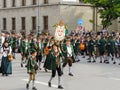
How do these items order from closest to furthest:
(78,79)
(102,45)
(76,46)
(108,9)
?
(78,79)
(102,45)
(76,46)
(108,9)

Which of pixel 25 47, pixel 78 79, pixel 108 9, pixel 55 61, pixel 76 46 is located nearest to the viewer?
pixel 55 61

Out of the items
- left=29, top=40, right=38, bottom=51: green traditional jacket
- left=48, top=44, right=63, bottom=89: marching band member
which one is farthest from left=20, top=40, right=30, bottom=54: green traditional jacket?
left=48, top=44, right=63, bottom=89: marching band member

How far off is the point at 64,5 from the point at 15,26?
10288mm

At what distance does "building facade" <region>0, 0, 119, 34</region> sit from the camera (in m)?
51.2

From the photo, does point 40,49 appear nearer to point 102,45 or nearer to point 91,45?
point 102,45

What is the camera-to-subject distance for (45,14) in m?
53.1

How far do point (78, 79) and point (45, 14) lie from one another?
113ft

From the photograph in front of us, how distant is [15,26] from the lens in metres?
59.0

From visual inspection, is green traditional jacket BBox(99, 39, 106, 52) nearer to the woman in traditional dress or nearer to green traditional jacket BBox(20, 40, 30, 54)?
green traditional jacket BBox(20, 40, 30, 54)

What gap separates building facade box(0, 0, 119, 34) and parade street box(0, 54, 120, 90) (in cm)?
2603

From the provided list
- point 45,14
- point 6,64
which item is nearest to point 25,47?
point 6,64

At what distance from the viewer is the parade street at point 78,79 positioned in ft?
54.2

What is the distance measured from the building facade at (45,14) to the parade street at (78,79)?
85.4 feet

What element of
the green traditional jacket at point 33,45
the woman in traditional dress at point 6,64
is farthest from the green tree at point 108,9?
the woman in traditional dress at point 6,64
